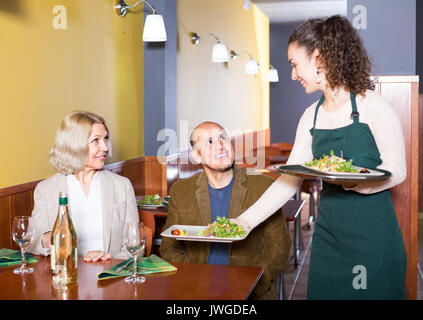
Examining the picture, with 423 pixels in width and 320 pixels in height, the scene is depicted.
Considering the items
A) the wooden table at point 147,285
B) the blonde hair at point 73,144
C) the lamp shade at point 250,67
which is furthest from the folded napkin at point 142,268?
the lamp shade at point 250,67

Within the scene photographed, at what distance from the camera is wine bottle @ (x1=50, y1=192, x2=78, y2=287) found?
Result: 1.73 meters

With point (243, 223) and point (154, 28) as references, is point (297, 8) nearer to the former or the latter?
point (154, 28)

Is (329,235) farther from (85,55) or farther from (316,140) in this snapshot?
(85,55)

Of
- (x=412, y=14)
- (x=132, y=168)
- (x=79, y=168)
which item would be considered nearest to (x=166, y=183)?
(x=132, y=168)

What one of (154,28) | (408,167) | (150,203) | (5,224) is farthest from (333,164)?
(154,28)

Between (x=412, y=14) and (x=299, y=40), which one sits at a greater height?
(x=412, y=14)

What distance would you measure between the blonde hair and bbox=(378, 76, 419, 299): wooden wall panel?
1.40 metres

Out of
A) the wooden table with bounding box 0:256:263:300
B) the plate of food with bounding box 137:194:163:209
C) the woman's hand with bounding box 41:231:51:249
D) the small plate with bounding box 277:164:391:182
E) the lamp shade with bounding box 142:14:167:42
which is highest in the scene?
the lamp shade with bounding box 142:14:167:42

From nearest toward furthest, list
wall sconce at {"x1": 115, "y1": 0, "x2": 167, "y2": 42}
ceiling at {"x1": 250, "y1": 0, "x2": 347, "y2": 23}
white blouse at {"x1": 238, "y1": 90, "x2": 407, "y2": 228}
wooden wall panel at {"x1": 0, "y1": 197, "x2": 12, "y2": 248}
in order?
white blouse at {"x1": 238, "y1": 90, "x2": 407, "y2": 228} → wooden wall panel at {"x1": 0, "y1": 197, "x2": 12, "y2": 248} → wall sconce at {"x1": 115, "y1": 0, "x2": 167, "y2": 42} → ceiling at {"x1": 250, "y1": 0, "x2": 347, "y2": 23}

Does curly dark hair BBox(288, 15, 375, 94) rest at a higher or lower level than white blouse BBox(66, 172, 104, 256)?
higher

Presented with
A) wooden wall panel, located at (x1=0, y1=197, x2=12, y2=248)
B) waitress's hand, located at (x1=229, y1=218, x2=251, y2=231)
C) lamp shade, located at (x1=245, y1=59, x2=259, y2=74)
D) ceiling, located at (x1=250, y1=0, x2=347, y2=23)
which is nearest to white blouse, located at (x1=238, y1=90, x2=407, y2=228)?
waitress's hand, located at (x1=229, y1=218, x2=251, y2=231)

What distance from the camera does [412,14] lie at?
2.52 meters

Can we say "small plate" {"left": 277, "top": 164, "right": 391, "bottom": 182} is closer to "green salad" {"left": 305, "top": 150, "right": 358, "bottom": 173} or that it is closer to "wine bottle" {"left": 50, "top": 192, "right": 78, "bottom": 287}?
"green salad" {"left": 305, "top": 150, "right": 358, "bottom": 173}
